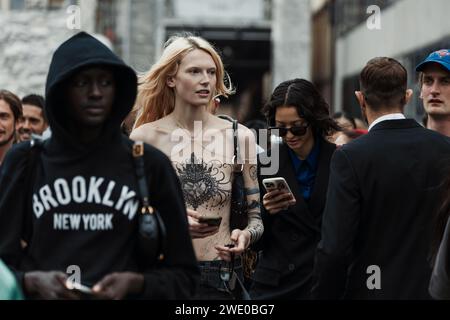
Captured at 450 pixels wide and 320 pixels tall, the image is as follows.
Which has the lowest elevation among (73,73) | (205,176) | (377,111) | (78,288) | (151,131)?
(78,288)

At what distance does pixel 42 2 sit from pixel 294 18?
983cm

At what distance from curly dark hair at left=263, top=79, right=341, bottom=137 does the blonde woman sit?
1.73 ft

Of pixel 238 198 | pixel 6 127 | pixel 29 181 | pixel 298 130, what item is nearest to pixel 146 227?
A: pixel 29 181

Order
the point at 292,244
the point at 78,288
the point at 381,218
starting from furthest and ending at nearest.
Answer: the point at 292,244
the point at 381,218
the point at 78,288

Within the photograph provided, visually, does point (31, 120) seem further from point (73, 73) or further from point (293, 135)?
point (73, 73)

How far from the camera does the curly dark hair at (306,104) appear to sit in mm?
6836

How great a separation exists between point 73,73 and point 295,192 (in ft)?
8.94

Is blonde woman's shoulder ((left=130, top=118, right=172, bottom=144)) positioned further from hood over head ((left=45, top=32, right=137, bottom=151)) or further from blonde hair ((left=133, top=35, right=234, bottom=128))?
hood over head ((left=45, top=32, right=137, bottom=151))

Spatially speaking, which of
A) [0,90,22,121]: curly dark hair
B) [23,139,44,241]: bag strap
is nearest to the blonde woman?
[23,139,44,241]: bag strap

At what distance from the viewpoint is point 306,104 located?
22.5 feet

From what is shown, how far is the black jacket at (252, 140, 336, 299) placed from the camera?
6.65 meters

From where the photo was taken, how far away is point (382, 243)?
5504 millimetres

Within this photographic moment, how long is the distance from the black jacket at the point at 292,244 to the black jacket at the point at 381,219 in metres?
1.05

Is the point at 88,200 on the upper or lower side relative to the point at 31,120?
lower
